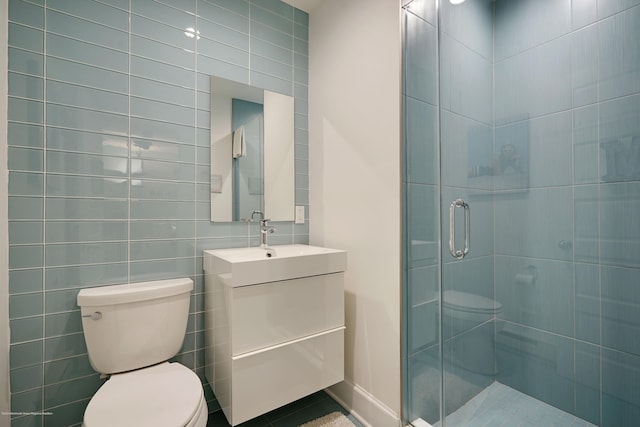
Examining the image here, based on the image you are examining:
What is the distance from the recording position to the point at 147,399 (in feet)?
3.59

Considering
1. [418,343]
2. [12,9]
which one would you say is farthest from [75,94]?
[418,343]

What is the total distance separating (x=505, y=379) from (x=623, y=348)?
522mm

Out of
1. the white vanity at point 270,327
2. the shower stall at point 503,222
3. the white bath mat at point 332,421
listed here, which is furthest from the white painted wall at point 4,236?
the shower stall at point 503,222

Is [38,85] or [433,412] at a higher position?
[38,85]

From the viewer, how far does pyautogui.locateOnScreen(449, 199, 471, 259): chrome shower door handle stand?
4.71 ft

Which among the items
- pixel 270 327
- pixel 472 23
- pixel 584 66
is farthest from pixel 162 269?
pixel 584 66

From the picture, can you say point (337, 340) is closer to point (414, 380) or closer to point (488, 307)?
point (414, 380)

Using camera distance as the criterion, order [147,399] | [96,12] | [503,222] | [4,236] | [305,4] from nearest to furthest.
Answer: [147,399]
[4,236]
[96,12]
[503,222]
[305,4]

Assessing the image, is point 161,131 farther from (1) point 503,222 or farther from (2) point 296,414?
(1) point 503,222

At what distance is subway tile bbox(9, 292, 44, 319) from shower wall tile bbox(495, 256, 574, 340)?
214 cm

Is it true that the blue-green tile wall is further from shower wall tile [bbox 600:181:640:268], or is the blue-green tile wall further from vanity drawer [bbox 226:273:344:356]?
shower wall tile [bbox 600:181:640:268]

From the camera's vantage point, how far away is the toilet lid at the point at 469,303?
4.83 ft

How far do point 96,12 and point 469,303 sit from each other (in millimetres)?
2301

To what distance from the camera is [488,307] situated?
155cm
